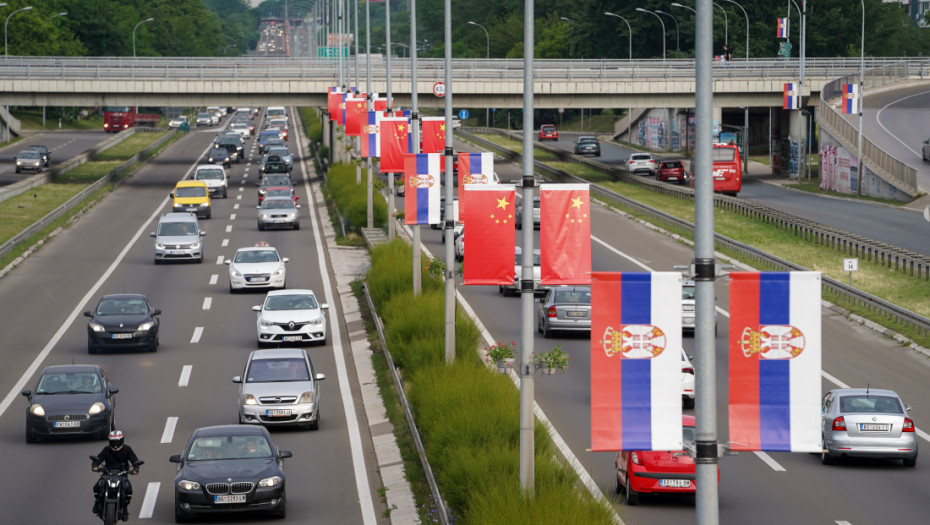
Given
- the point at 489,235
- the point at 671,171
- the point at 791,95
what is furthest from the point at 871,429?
the point at 671,171

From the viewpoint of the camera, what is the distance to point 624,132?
139125mm

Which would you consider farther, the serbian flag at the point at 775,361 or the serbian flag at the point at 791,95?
the serbian flag at the point at 791,95

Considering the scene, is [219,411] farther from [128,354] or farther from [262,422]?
[128,354]

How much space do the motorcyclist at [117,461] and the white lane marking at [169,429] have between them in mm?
6654

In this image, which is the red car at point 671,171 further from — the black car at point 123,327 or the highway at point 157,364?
the black car at point 123,327

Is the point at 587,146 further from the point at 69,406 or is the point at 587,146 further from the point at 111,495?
the point at 111,495

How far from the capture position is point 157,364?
116ft

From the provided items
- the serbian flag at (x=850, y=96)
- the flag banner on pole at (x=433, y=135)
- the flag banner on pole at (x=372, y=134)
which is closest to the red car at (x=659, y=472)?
the flag banner on pole at (x=433, y=135)

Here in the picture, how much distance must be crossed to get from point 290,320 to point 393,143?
6462 mm

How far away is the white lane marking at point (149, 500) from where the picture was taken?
22.0 meters

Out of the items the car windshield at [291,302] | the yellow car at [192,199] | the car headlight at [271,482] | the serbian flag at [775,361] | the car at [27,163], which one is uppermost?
the serbian flag at [775,361]

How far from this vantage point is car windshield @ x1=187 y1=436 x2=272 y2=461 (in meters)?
21.7

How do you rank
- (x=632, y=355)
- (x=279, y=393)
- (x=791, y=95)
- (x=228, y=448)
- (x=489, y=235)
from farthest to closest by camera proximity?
(x=791, y=95) → (x=279, y=393) → (x=489, y=235) → (x=228, y=448) → (x=632, y=355)

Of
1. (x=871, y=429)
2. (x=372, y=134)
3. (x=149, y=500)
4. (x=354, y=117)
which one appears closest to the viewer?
(x=149, y=500)
